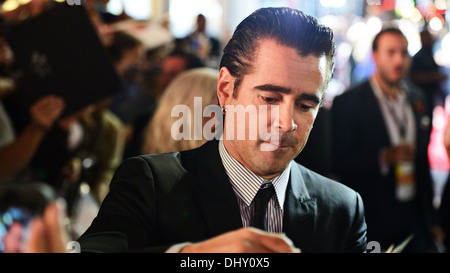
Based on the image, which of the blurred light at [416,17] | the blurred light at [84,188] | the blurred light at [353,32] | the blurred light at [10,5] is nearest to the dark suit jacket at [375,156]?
the blurred light at [84,188]

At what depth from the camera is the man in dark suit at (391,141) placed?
1177 millimetres

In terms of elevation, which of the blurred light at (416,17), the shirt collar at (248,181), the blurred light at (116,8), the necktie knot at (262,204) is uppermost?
the blurred light at (116,8)

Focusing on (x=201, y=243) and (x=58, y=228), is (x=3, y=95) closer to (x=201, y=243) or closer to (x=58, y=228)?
(x=58, y=228)

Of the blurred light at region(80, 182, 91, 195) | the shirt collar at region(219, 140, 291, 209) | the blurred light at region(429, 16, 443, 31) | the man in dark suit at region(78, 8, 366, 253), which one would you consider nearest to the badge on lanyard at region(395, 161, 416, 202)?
the man in dark suit at region(78, 8, 366, 253)

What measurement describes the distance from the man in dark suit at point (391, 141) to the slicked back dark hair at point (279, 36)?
0.96 feet

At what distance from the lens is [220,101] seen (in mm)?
917

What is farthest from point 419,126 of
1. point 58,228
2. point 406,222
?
point 58,228

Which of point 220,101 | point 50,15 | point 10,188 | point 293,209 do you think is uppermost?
point 50,15

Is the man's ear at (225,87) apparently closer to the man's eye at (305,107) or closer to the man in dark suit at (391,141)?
the man's eye at (305,107)

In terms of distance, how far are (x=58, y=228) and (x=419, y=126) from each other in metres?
0.78

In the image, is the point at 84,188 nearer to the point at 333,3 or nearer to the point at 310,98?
the point at 310,98

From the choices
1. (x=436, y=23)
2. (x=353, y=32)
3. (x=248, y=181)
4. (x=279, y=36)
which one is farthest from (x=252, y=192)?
(x=436, y=23)

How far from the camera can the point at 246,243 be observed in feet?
2.92

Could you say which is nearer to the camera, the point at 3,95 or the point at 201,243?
the point at 201,243
